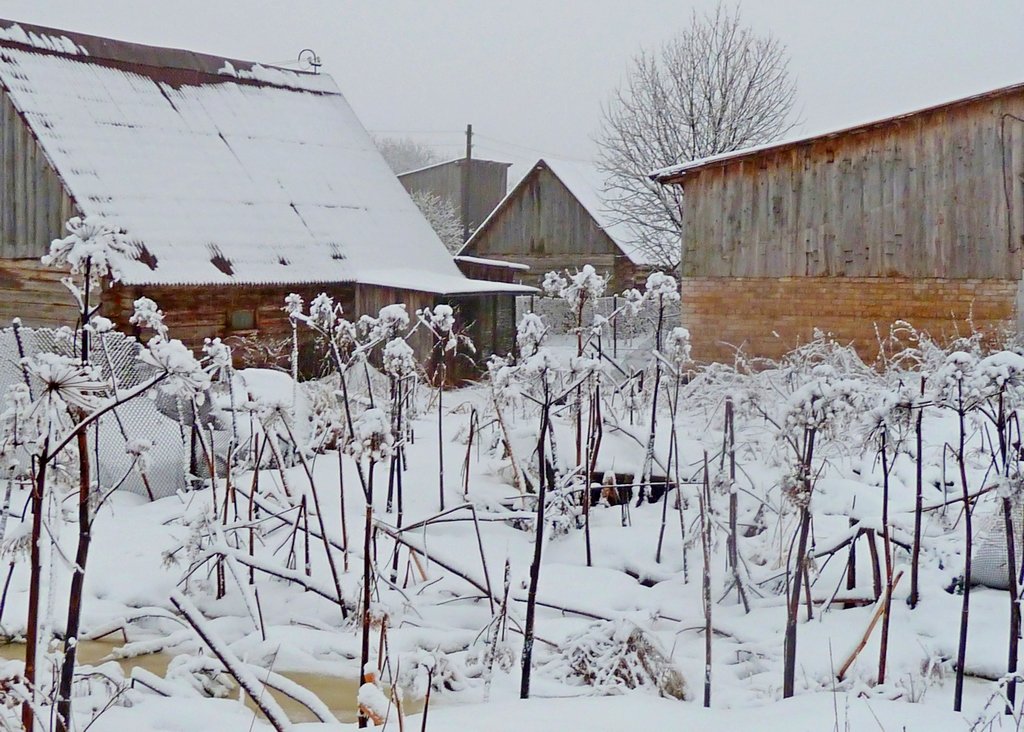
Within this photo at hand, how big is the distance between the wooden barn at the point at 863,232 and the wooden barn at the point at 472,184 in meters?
27.2

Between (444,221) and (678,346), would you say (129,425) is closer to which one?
(678,346)

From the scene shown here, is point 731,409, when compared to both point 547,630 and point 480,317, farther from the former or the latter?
point 480,317

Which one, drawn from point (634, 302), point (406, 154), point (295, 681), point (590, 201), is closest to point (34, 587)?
point (295, 681)

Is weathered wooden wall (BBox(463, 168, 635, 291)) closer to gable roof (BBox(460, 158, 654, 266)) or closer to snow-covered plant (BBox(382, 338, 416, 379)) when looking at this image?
gable roof (BBox(460, 158, 654, 266))

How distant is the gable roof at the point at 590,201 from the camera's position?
88.5 feet

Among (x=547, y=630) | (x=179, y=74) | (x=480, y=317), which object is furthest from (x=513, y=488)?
(x=179, y=74)

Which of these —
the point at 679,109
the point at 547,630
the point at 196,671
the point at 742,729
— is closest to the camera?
the point at 742,729

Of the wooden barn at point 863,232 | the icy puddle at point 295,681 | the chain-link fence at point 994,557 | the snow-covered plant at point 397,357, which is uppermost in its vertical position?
the wooden barn at point 863,232

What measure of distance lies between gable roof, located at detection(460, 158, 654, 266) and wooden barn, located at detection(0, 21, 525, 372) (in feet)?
28.9

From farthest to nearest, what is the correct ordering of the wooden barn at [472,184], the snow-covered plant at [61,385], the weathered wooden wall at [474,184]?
the weathered wooden wall at [474,184]
the wooden barn at [472,184]
the snow-covered plant at [61,385]

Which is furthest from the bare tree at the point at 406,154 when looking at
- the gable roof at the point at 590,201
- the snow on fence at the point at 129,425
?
the snow on fence at the point at 129,425

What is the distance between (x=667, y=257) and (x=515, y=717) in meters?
22.7

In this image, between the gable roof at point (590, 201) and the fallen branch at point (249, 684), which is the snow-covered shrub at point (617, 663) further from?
the gable roof at point (590, 201)

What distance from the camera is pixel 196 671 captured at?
4.57 m
